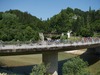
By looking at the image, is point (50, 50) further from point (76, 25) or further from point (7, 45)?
point (76, 25)

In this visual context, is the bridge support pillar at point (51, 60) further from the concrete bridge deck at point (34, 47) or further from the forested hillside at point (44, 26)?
the forested hillside at point (44, 26)

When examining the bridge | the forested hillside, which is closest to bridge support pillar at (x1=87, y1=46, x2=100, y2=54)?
the bridge

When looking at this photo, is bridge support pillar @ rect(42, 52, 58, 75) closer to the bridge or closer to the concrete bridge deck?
the bridge

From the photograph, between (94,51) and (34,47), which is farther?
(94,51)

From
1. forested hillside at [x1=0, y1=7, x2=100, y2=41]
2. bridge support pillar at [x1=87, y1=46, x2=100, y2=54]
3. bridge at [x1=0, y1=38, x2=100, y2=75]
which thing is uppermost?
forested hillside at [x1=0, y1=7, x2=100, y2=41]

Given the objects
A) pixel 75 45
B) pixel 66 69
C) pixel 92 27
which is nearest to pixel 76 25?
pixel 92 27

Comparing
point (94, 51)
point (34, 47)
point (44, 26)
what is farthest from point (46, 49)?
point (44, 26)

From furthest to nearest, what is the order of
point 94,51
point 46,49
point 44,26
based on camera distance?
point 44,26 → point 94,51 → point 46,49

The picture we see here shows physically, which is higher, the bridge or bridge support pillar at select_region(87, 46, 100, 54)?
the bridge

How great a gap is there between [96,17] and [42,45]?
4447 inches

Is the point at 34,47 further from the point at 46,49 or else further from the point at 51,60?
the point at 51,60

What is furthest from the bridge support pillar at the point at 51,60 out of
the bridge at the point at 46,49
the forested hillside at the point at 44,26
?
the forested hillside at the point at 44,26

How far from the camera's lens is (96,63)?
68.9 m

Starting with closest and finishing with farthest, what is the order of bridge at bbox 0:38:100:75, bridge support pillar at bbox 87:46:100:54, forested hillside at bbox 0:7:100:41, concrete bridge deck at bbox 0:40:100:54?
concrete bridge deck at bbox 0:40:100:54 → bridge at bbox 0:38:100:75 → bridge support pillar at bbox 87:46:100:54 → forested hillside at bbox 0:7:100:41
